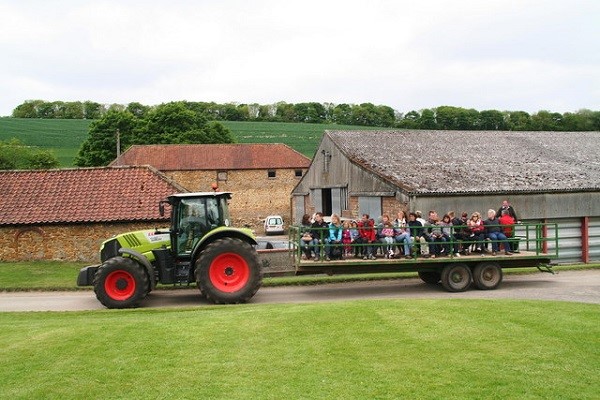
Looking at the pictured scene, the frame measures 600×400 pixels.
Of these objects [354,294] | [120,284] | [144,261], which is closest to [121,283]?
[120,284]

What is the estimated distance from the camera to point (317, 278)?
60.1ft

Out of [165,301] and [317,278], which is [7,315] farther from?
[317,278]

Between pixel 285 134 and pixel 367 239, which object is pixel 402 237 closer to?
pixel 367 239

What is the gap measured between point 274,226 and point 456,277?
95.3ft

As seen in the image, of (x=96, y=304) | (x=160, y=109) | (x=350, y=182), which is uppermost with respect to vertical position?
(x=160, y=109)

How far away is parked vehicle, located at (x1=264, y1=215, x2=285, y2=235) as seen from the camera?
44.6 metres

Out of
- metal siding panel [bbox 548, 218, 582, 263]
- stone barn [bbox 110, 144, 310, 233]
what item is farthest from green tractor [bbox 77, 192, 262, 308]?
stone barn [bbox 110, 144, 310, 233]

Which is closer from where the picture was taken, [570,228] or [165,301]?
[165,301]

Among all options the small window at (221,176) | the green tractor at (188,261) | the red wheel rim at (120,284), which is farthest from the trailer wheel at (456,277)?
the small window at (221,176)

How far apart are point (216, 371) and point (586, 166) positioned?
24.5m

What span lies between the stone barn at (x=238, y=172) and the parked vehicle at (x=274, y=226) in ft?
15.5

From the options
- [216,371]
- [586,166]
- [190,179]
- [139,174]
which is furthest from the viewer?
[190,179]

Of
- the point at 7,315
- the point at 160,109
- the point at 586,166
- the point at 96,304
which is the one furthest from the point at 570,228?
the point at 160,109

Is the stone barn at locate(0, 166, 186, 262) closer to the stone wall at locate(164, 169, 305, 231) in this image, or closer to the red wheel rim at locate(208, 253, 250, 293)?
the red wheel rim at locate(208, 253, 250, 293)
